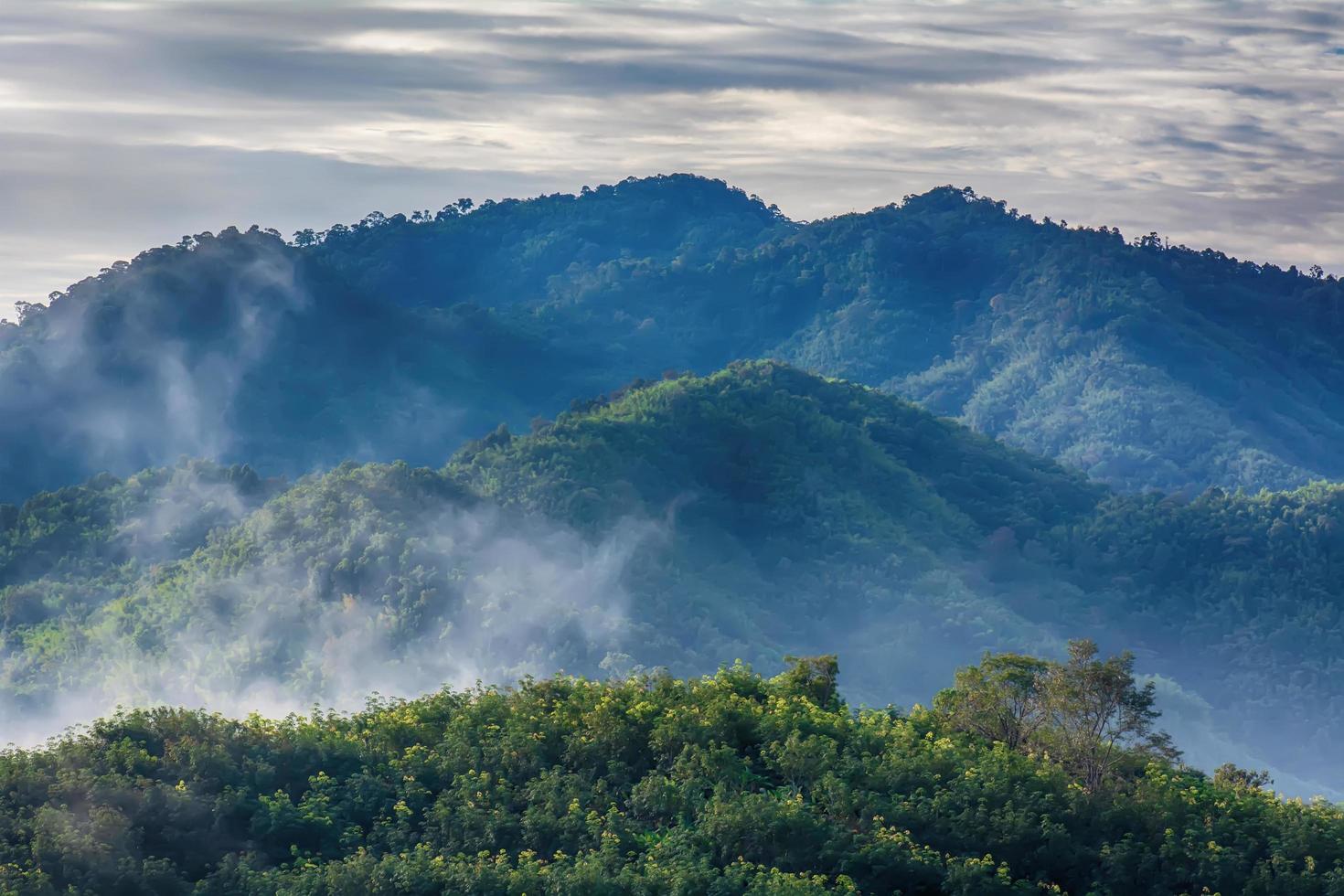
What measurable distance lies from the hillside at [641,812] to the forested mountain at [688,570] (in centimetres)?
3069

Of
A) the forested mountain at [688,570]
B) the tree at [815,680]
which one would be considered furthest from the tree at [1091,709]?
the forested mountain at [688,570]

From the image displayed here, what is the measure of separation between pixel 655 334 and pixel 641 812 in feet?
413

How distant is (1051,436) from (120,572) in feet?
285

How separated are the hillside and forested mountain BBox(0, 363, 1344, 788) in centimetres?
3069

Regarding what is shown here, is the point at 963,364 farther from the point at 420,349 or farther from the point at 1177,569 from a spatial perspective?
the point at 1177,569

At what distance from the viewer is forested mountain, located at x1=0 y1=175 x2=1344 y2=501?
99.9 m

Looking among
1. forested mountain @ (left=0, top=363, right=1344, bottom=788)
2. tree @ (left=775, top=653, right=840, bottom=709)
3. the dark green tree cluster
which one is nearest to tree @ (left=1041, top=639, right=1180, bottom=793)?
the dark green tree cluster

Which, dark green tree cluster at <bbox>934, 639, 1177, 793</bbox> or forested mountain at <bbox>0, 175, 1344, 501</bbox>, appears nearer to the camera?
dark green tree cluster at <bbox>934, 639, 1177, 793</bbox>

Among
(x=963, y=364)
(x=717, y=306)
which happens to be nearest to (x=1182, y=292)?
Answer: (x=963, y=364)

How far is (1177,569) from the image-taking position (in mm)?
90750

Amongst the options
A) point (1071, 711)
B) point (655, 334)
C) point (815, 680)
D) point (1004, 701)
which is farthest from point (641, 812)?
point (655, 334)

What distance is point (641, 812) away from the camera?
889 inches

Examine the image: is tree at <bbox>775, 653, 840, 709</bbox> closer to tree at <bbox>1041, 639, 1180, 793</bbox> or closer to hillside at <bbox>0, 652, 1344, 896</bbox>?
hillside at <bbox>0, 652, 1344, 896</bbox>

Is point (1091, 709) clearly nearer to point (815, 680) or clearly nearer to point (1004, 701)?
point (1004, 701)
